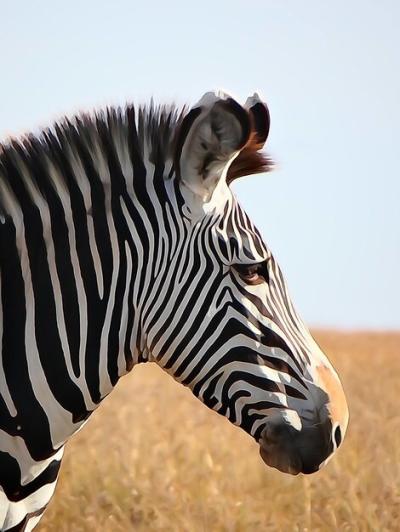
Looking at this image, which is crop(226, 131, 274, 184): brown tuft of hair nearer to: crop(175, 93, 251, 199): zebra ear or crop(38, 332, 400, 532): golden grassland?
crop(175, 93, 251, 199): zebra ear

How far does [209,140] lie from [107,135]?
433mm

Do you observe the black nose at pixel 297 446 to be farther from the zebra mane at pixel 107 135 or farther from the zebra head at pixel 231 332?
the zebra mane at pixel 107 135

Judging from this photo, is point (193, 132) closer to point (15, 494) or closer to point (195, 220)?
point (195, 220)

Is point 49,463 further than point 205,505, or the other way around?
point 205,505

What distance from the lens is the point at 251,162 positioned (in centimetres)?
383

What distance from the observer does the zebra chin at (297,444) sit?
132 inches

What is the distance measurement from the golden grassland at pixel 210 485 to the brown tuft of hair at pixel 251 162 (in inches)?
87.4

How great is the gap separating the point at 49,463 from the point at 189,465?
427 centimetres

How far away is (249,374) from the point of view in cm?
340

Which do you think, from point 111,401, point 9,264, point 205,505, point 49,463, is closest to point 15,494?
point 49,463

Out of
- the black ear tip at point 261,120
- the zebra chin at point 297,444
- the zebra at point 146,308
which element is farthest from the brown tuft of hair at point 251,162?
the zebra chin at point 297,444

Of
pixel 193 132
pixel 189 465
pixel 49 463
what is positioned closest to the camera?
pixel 193 132

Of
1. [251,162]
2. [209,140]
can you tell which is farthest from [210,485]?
[209,140]

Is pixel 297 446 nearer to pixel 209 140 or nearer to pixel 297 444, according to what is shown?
pixel 297 444
